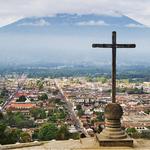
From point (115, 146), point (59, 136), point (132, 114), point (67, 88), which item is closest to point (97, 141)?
point (115, 146)

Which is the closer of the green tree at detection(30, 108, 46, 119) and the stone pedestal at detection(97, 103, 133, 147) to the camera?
the stone pedestal at detection(97, 103, 133, 147)

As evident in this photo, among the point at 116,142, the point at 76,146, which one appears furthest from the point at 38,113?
the point at 116,142

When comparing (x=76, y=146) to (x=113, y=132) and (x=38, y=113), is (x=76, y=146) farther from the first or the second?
(x=38, y=113)

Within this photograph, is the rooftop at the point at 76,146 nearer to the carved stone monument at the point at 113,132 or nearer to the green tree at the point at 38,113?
the carved stone monument at the point at 113,132

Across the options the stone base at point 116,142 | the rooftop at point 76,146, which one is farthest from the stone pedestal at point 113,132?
the rooftop at point 76,146

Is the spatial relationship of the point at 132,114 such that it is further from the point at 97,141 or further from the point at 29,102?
the point at 97,141

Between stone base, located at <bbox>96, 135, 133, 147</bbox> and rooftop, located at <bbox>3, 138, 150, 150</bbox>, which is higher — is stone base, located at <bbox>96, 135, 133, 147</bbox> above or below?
above

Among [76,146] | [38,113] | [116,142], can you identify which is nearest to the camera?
[116,142]

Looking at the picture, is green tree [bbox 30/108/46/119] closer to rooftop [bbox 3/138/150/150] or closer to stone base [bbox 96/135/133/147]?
rooftop [bbox 3/138/150/150]

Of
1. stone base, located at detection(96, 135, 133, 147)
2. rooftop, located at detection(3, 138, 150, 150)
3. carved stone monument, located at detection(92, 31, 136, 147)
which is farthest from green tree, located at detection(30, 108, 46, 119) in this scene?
stone base, located at detection(96, 135, 133, 147)
